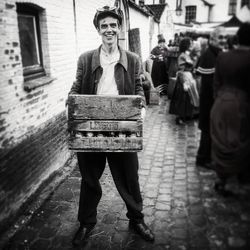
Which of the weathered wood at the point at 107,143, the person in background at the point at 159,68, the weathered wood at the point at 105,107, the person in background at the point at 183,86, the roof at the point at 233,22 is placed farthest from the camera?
the person in background at the point at 159,68

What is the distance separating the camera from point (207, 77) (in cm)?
465

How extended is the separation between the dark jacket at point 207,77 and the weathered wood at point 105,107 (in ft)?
7.45

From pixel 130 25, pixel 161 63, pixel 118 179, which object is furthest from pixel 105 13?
pixel 130 25

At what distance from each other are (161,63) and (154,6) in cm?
1055

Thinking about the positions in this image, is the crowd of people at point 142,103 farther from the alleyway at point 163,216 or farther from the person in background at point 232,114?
the alleyway at point 163,216

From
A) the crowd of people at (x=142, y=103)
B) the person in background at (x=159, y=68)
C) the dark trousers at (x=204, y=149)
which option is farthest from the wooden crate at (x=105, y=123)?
the person in background at (x=159, y=68)

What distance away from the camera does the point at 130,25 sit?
12.1 metres

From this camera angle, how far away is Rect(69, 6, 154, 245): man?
2.94 m

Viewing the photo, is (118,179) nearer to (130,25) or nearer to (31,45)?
(31,45)

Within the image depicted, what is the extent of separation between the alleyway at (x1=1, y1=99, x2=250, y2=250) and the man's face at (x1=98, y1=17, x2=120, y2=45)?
216 centimetres

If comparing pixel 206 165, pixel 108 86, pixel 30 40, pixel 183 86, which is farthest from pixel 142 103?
pixel 183 86

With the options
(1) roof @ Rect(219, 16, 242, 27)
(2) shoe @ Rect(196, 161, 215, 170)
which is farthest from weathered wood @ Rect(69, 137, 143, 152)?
(2) shoe @ Rect(196, 161, 215, 170)

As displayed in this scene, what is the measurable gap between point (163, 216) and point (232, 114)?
60.3 inches

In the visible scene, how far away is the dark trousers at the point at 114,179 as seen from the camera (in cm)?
315
